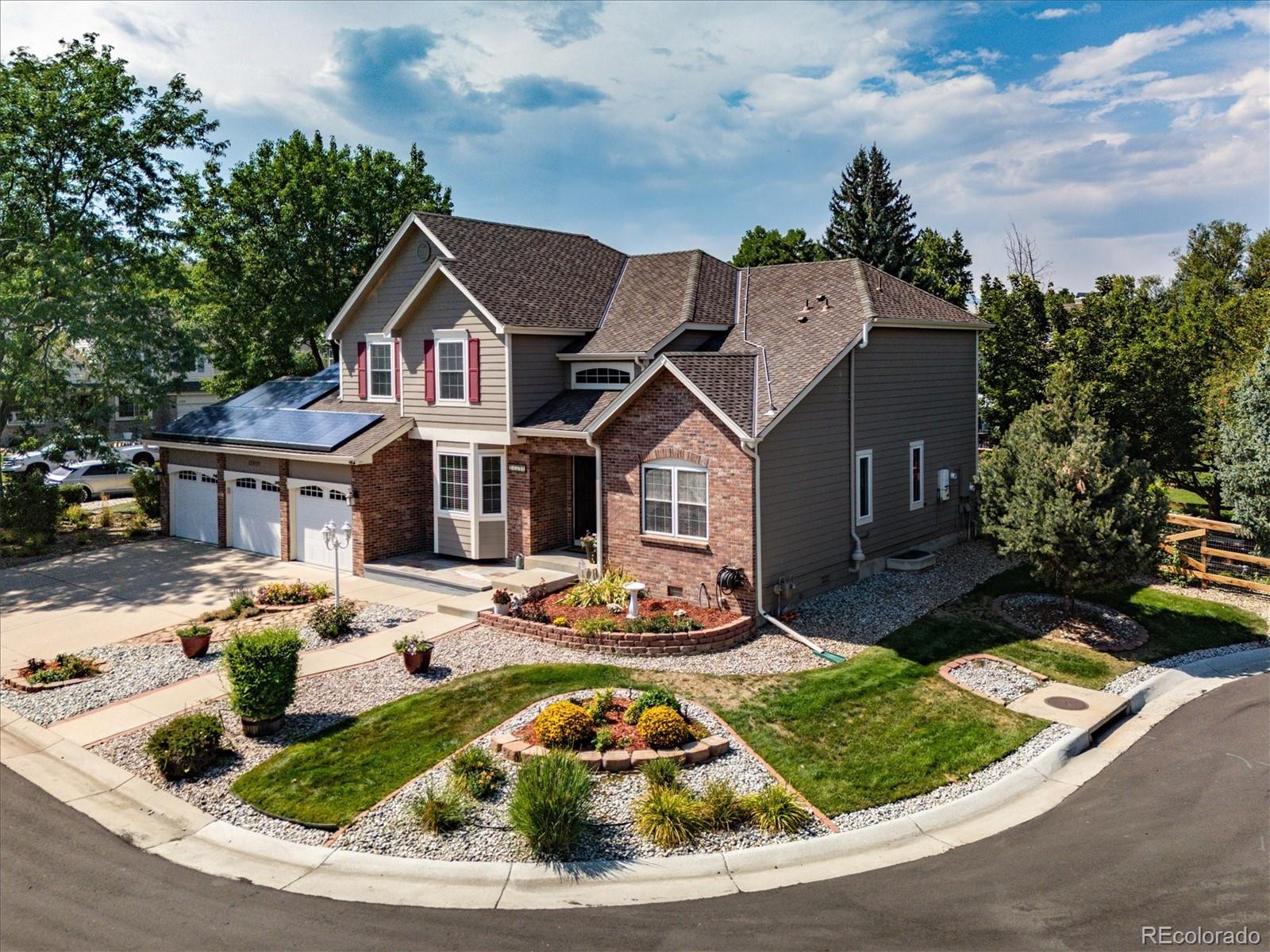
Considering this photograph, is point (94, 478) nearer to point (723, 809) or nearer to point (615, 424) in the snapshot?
point (615, 424)

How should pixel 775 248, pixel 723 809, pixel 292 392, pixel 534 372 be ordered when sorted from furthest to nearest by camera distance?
pixel 775 248
pixel 292 392
pixel 534 372
pixel 723 809

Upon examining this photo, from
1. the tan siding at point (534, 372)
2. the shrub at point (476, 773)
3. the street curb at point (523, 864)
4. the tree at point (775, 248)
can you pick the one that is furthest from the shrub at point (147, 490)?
the tree at point (775, 248)

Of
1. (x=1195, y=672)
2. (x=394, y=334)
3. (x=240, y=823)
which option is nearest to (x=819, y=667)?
(x=1195, y=672)

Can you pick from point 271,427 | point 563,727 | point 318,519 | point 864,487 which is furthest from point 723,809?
point 271,427

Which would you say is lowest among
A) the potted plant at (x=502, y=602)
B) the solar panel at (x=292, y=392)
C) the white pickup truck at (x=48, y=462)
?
the potted plant at (x=502, y=602)

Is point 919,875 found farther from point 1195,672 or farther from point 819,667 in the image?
point 1195,672

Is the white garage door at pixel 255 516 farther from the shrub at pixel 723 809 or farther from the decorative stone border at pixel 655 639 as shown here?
the shrub at pixel 723 809
